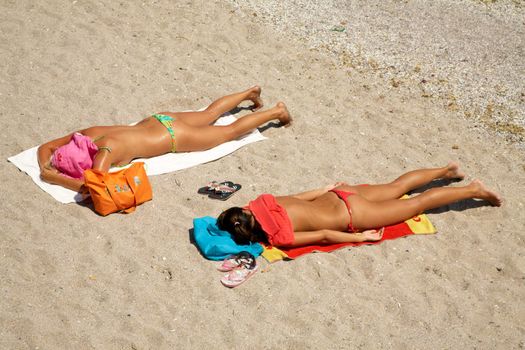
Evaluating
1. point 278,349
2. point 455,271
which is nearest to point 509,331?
point 455,271

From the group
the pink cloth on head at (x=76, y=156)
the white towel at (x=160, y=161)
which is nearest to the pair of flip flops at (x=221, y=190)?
the white towel at (x=160, y=161)

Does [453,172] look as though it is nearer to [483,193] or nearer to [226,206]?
[483,193]

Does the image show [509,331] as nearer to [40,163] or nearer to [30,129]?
[40,163]

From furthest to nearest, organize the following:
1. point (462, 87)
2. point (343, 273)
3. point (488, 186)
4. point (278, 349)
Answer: point (462, 87), point (488, 186), point (343, 273), point (278, 349)

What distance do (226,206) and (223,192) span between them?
156 mm

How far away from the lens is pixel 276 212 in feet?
18.7

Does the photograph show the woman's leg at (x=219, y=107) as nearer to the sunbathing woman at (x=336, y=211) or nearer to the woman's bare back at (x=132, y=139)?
the woman's bare back at (x=132, y=139)

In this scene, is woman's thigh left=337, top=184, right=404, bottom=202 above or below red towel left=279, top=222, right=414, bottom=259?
above

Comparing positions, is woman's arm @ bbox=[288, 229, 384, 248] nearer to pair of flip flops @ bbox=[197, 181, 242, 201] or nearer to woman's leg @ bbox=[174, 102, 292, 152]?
pair of flip flops @ bbox=[197, 181, 242, 201]

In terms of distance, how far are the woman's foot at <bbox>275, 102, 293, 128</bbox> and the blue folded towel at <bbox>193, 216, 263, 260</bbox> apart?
2149 millimetres

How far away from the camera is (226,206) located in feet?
20.8

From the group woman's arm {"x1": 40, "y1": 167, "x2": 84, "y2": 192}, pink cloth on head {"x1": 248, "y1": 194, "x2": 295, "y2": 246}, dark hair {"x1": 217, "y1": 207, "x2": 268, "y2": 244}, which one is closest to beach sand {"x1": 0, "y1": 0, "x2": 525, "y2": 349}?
woman's arm {"x1": 40, "y1": 167, "x2": 84, "y2": 192}

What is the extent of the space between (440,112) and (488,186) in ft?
4.80

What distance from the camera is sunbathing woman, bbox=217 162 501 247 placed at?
18.6 feet
